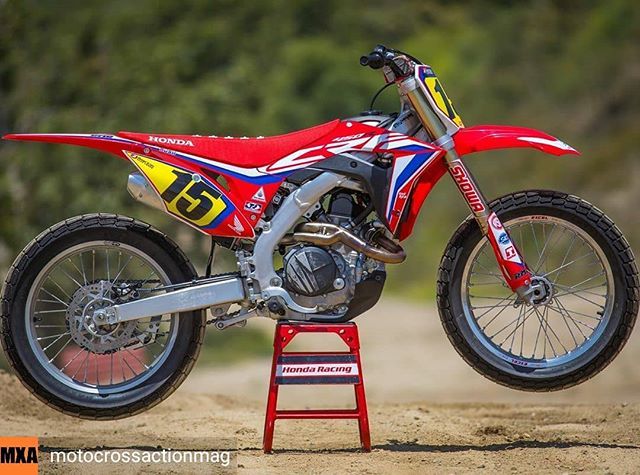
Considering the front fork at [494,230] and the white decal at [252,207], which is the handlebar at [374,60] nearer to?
the front fork at [494,230]

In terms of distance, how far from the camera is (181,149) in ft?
23.2

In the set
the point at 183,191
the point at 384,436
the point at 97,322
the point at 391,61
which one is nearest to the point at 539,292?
the point at 384,436

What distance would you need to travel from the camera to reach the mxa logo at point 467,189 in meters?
7.23

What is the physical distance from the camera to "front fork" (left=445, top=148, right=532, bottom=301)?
285 inches

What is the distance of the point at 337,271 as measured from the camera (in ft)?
23.0

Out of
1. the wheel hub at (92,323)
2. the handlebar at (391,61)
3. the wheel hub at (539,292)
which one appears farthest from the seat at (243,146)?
the wheel hub at (539,292)

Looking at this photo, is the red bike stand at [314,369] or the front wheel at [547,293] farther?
the front wheel at [547,293]

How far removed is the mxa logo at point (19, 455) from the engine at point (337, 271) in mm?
1724

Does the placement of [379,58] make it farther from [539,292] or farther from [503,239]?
[539,292]

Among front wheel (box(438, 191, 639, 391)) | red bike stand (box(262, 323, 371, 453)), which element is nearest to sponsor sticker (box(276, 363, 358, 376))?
red bike stand (box(262, 323, 371, 453))

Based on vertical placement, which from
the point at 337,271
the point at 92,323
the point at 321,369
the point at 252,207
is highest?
the point at 252,207

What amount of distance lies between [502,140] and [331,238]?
46.8 inches

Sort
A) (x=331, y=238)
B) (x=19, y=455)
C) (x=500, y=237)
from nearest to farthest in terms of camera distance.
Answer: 1. (x=19, y=455)
2. (x=331, y=238)
3. (x=500, y=237)

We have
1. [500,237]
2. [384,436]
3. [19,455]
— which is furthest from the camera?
[384,436]
